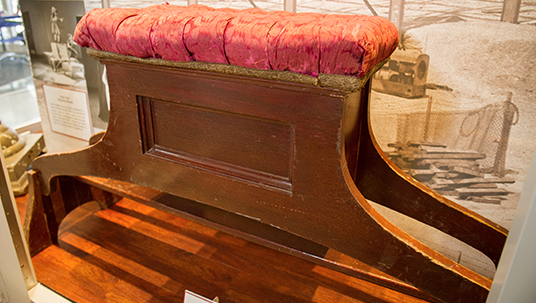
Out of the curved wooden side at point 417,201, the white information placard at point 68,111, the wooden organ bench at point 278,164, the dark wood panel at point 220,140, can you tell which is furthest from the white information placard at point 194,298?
the white information placard at point 68,111

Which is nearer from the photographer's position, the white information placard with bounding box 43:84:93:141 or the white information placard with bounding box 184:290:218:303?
the white information placard with bounding box 184:290:218:303

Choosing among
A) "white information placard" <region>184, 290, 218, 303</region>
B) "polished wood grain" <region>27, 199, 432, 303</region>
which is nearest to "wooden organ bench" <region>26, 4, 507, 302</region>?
"white information placard" <region>184, 290, 218, 303</region>

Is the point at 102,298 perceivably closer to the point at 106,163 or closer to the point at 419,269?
the point at 106,163

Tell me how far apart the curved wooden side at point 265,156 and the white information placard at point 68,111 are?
1.22 metres

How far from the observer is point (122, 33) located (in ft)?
2.65

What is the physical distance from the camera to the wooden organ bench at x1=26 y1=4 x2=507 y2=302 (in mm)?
703

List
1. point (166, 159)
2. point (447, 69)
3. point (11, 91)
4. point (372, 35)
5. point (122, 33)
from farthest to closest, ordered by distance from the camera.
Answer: point (11, 91)
point (447, 69)
point (166, 159)
point (122, 33)
point (372, 35)

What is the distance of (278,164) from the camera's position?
0.79m

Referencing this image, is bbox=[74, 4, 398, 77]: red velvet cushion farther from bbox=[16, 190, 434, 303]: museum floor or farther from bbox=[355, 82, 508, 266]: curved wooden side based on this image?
bbox=[16, 190, 434, 303]: museum floor

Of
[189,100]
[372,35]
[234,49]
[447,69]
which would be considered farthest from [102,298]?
[447,69]

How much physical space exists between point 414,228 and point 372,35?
1016mm

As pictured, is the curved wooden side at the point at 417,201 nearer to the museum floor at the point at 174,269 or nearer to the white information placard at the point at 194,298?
the museum floor at the point at 174,269

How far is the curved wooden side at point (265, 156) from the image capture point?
70 cm

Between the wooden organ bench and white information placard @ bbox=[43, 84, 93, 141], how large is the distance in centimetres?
107
